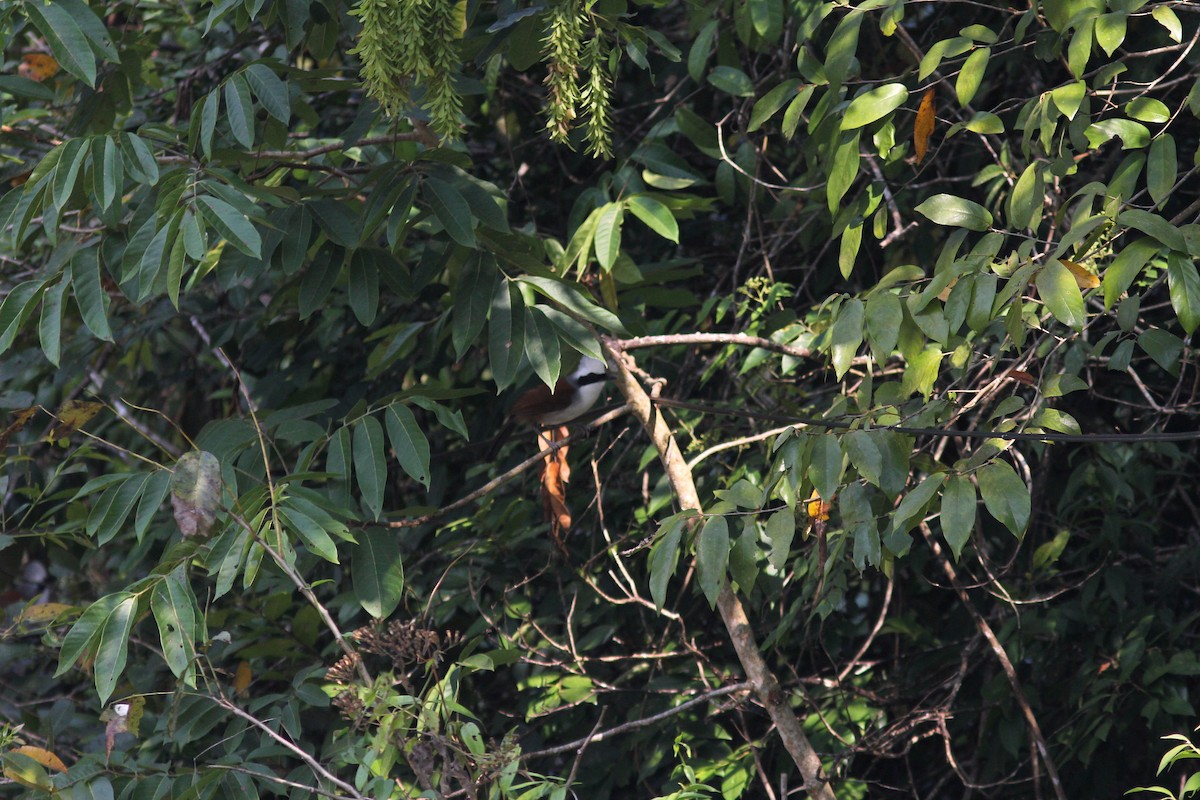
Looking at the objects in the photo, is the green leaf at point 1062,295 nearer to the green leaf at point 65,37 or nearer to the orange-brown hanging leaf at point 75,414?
the green leaf at point 65,37

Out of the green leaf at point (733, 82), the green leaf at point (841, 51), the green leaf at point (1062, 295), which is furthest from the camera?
the green leaf at point (733, 82)

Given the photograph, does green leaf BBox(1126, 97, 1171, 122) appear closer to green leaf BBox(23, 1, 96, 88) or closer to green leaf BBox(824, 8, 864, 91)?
green leaf BBox(824, 8, 864, 91)

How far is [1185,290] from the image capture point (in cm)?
152

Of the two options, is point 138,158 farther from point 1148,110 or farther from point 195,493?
point 1148,110

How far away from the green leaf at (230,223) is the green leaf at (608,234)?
2.27ft

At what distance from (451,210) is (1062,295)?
1116 millimetres

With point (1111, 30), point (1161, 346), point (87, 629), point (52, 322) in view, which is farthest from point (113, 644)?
point (1111, 30)

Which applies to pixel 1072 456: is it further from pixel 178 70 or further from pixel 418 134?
pixel 178 70

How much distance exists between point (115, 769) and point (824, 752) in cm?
158

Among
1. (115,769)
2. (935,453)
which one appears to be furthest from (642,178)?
(115,769)

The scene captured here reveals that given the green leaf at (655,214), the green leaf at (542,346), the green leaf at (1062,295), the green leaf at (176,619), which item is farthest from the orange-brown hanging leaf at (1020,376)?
the green leaf at (176,619)

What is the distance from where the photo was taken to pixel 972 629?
2863mm

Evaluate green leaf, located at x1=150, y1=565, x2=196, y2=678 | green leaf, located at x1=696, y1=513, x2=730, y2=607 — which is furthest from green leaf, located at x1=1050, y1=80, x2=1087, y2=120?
green leaf, located at x1=150, y1=565, x2=196, y2=678

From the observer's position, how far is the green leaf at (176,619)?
1775mm
